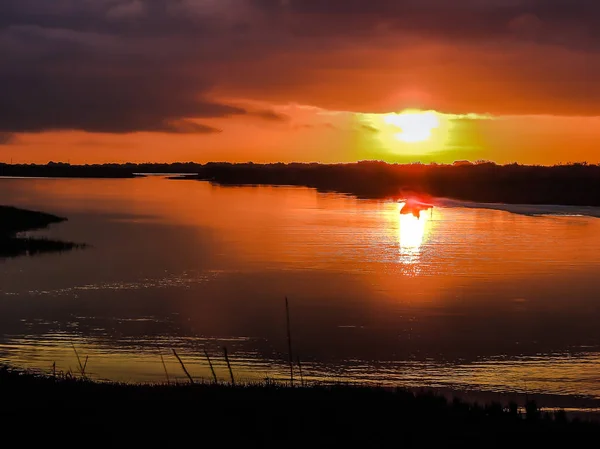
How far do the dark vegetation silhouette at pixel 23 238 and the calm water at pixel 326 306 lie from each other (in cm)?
215

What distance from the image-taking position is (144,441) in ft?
34.0

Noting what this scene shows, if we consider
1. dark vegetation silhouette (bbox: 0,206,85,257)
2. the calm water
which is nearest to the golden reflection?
the calm water

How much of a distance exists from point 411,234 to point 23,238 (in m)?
25.2

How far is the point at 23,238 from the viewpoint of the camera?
→ 151 ft

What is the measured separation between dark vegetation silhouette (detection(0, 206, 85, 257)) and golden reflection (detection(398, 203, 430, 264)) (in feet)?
60.7

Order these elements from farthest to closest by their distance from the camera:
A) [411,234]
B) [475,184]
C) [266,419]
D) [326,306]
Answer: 1. [475,184]
2. [411,234]
3. [326,306]
4. [266,419]

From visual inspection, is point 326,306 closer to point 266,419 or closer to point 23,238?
point 266,419

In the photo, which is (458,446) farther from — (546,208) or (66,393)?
(546,208)

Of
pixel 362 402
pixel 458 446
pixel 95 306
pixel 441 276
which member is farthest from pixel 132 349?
pixel 441 276

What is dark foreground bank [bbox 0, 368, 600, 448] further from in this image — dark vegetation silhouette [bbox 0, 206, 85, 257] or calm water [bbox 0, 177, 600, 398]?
dark vegetation silhouette [bbox 0, 206, 85, 257]

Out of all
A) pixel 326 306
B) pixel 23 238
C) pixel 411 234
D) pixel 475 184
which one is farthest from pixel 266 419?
pixel 475 184

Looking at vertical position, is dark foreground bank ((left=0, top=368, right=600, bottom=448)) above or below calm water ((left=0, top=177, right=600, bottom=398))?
above

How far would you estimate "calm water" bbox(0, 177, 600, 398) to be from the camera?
19094 mm

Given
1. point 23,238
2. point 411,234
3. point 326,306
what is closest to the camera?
point 326,306
